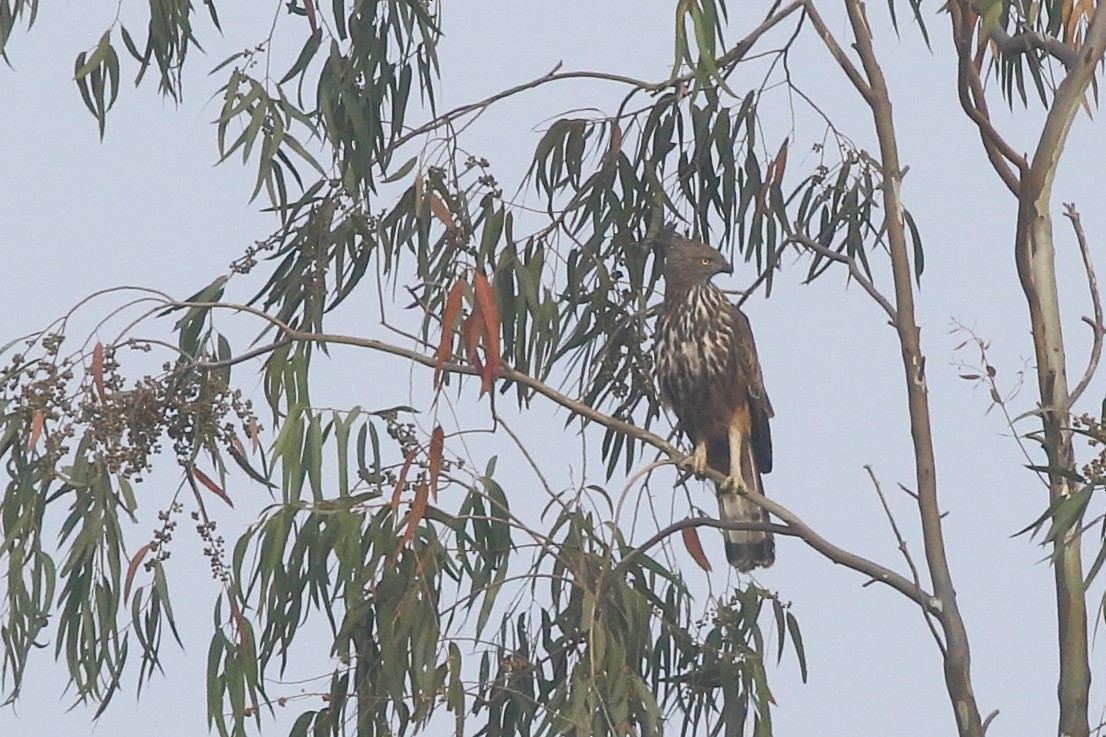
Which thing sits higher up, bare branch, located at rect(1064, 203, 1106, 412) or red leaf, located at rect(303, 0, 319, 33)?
red leaf, located at rect(303, 0, 319, 33)

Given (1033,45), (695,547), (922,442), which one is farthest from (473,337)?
(1033,45)

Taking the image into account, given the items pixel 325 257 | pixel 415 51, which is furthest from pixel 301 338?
pixel 415 51

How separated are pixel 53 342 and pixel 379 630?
2.74 ft

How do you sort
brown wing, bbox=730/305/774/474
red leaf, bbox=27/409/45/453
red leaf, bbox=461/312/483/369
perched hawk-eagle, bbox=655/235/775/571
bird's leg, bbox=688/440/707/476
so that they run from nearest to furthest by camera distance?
red leaf, bbox=27/409/45/453
red leaf, bbox=461/312/483/369
bird's leg, bbox=688/440/707/476
perched hawk-eagle, bbox=655/235/775/571
brown wing, bbox=730/305/774/474

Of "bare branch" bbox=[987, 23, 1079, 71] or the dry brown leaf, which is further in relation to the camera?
"bare branch" bbox=[987, 23, 1079, 71]

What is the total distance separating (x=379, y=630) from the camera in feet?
12.0

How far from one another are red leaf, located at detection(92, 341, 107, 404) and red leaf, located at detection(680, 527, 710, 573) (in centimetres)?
134

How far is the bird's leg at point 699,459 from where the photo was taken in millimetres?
4648

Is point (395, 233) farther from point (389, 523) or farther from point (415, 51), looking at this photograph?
point (389, 523)

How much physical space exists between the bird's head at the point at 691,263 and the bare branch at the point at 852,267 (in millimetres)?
516

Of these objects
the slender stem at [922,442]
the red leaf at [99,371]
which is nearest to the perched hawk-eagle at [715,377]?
the slender stem at [922,442]

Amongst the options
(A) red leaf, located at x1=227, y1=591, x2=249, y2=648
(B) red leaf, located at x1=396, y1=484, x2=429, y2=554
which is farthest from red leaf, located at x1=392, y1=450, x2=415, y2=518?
(A) red leaf, located at x1=227, y1=591, x2=249, y2=648

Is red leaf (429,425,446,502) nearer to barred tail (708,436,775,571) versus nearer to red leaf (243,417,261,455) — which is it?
red leaf (243,417,261,455)

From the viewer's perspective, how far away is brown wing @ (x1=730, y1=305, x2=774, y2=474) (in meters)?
5.20
